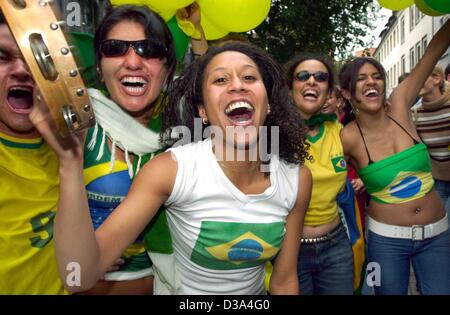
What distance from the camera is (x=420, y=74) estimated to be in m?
2.87

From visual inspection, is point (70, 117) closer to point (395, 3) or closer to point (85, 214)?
point (85, 214)

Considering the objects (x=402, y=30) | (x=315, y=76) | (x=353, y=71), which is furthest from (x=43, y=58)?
(x=402, y=30)

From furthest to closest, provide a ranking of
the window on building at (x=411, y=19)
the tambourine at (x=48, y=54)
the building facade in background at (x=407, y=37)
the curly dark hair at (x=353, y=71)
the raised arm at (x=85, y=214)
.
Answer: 1. the window on building at (x=411, y=19)
2. the building facade in background at (x=407, y=37)
3. the curly dark hair at (x=353, y=71)
4. the raised arm at (x=85, y=214)
5. the tambourine at (x=48, y=54)

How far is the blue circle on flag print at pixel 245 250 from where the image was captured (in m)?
1.70

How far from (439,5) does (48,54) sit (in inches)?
92.4

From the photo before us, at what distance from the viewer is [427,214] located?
2.73 metres

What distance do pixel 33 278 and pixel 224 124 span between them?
95 cm

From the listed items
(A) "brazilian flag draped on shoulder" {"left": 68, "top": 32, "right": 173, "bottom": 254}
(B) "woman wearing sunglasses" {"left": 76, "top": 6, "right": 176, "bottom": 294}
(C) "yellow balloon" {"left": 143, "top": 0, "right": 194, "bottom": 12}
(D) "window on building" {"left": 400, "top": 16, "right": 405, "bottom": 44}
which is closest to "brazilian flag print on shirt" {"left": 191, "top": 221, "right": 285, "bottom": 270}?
(A) "brazilian flag draped on shoulder" {"left": 68, "top": 32, "right": 173, "bottom": 254}

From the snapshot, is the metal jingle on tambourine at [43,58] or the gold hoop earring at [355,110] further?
the gold hoop earring at [355,110]

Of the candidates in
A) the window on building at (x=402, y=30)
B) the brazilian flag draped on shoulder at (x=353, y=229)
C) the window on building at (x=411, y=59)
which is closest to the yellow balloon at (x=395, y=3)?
the brazilian flag draped on shoulder at (x=353, y=229)

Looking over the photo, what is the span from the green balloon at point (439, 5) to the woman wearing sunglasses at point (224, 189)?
1128 mm

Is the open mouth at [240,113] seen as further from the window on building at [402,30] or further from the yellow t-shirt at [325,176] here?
the window on building at [402,30]

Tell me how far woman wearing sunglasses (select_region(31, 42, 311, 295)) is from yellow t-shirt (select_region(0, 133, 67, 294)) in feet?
0.92

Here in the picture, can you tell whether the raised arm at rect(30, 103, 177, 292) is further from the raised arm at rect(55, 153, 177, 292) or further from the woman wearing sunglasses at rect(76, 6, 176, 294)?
the woman wearing sunglasses at rect(76, 6, 176, 294)
